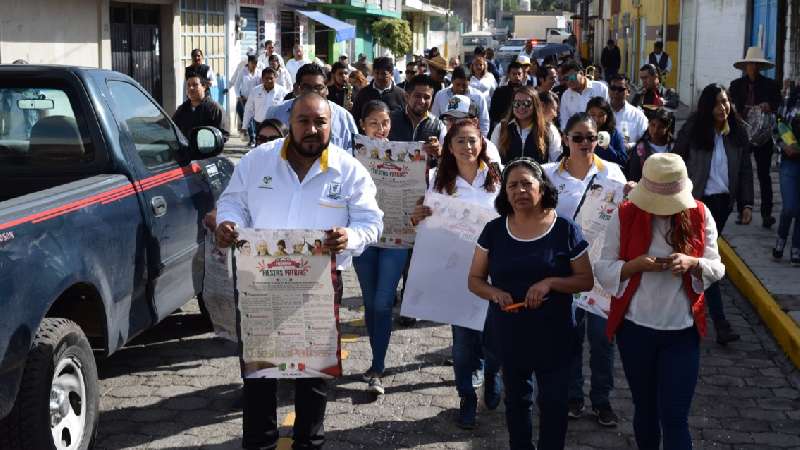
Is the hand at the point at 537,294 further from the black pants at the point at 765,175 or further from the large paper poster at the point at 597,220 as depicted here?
the black pants at the point at 765,175

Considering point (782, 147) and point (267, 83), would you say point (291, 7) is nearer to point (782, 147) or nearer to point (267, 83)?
point (267, 83)

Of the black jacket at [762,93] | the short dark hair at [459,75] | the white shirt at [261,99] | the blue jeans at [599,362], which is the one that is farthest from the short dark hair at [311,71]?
the white shirt at [261,99]

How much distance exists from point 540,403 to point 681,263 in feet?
3.02

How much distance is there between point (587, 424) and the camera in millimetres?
5934

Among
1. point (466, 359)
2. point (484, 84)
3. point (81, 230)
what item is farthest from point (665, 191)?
point (484, 84)

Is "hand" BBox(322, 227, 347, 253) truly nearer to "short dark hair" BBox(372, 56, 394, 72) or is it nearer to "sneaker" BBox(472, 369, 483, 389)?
"sneaker" BBox(472, 369, 483, 389)

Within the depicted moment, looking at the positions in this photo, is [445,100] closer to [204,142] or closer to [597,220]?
[204,142]

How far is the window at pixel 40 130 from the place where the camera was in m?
5.96

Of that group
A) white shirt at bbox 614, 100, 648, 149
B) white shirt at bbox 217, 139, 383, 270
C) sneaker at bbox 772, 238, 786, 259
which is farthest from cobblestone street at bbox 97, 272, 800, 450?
white shirt at bbox 614, 100, 648, 149

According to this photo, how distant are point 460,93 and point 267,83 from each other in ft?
14.7

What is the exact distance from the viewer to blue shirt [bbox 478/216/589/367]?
15.5 ft

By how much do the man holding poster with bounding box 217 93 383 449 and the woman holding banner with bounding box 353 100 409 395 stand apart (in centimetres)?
153

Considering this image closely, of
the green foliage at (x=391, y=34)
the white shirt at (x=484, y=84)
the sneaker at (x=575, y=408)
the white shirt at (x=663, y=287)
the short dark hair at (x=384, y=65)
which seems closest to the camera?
the white shirt at (x=663, y=287)

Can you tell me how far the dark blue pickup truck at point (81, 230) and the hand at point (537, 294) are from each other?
213 centimetres
